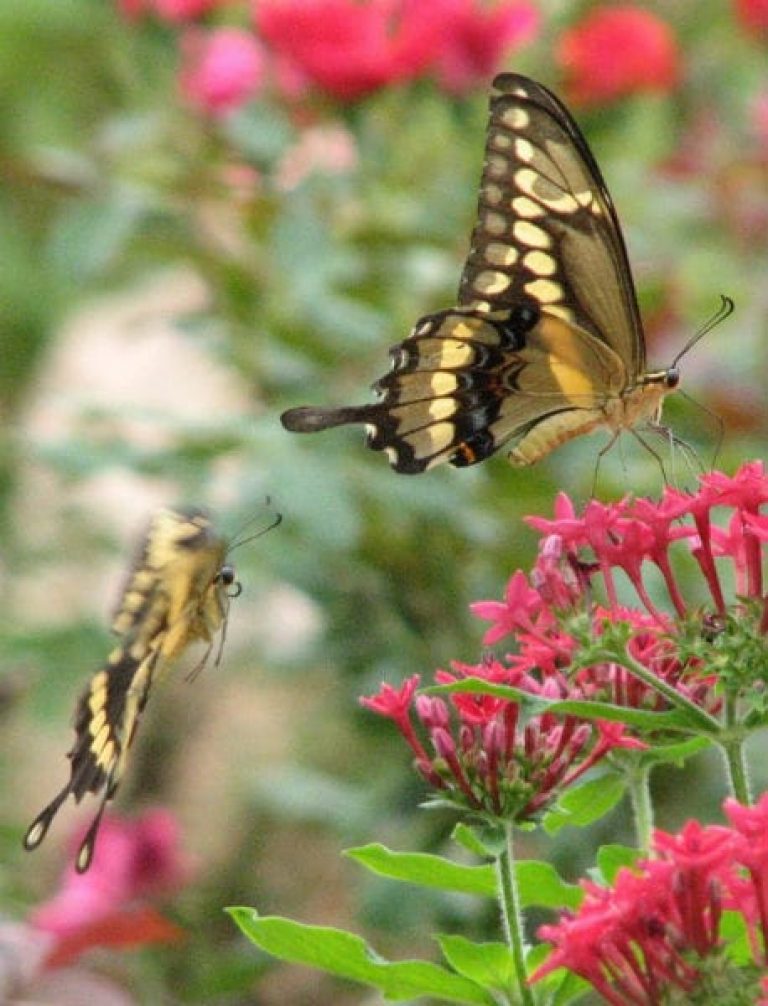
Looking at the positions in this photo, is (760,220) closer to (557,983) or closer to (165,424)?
(165,424)

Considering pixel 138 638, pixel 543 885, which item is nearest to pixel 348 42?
pixel 138 638

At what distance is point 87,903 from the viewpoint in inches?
97.6

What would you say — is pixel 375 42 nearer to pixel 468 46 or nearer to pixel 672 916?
pixel 468 46

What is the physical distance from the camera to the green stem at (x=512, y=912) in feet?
3.75

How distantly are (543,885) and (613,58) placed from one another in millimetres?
1810

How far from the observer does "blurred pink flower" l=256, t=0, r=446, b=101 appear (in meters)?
2.61

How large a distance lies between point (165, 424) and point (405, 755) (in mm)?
537

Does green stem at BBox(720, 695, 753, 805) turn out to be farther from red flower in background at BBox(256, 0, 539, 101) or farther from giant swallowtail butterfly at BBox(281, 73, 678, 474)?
red flower in background at BBox(256, 0, 539, 101)

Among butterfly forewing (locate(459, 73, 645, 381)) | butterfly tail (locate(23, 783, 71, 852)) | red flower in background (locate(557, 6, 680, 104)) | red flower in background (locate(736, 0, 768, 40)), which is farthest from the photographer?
red flower in background (locate(736, 0, 768, 40))

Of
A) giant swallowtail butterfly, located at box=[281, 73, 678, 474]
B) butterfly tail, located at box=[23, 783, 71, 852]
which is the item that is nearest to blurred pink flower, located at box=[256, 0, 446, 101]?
giant swallowtail butterfly, located at box=[281, 73, 678, 474]

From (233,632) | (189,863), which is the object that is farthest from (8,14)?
(189,863)

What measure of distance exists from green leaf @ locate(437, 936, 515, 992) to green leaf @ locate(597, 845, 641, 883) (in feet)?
0.27

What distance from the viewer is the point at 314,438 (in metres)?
2.46

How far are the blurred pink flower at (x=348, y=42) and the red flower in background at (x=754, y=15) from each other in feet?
2.18
